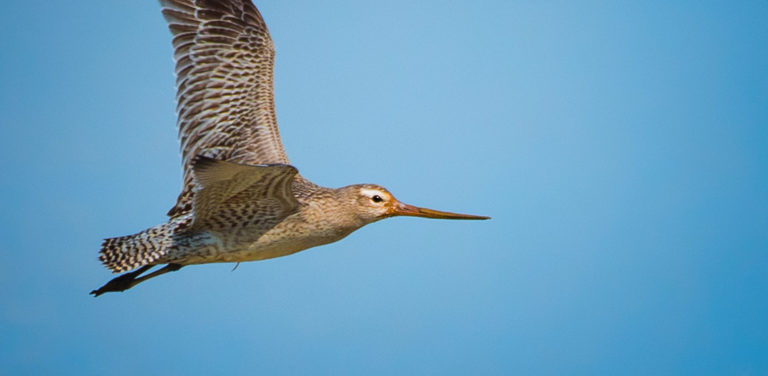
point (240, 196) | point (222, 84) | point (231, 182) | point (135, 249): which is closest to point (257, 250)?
point (240, 196)

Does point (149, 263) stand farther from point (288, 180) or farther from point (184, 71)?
point (184, 71)

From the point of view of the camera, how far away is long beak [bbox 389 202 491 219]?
7.13m

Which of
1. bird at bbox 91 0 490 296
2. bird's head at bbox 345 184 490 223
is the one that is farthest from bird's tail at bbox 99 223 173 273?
bird's head at bbox 345 184 490 223

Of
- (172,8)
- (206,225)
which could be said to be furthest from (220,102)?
(206,225)

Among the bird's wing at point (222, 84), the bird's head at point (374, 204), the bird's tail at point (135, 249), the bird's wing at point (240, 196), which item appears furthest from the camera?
the bird's wing at point (222, 84)

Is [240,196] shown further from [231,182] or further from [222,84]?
[222,84]

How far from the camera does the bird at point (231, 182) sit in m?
6.41

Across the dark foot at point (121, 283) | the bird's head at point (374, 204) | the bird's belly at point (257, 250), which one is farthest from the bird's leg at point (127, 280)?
the bird's head at point (374, 204)

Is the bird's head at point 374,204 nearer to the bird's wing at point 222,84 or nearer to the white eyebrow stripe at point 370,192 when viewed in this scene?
the white eyebrow stripe at point 370,192

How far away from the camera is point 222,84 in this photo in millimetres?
7773

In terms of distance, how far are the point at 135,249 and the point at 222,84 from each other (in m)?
1.85

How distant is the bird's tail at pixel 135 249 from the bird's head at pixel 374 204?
1.48 meters

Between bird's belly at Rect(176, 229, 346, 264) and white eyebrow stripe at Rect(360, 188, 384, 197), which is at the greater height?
white eyebrow stripe at Rect(360, 188, 384, 197)

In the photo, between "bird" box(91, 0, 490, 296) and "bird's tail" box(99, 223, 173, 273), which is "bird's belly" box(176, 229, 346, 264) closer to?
"bird" box(91, 0, 490, 296)
